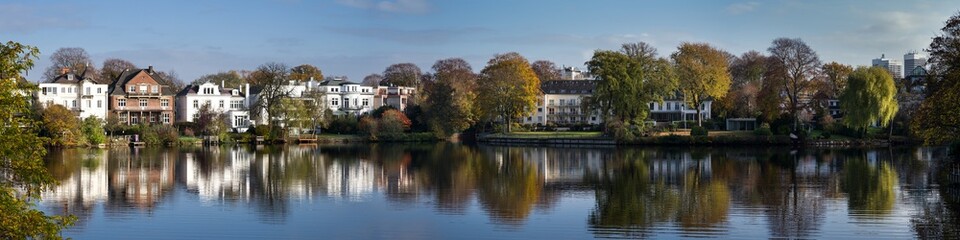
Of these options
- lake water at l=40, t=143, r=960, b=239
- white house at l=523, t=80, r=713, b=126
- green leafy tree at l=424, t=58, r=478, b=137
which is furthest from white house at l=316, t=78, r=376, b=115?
lake water at l=40, t=143, r=960, b=239

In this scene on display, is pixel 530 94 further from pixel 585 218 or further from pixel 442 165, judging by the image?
pixel 585 218

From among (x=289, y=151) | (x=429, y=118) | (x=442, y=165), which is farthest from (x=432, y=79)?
(x=442, y=165)

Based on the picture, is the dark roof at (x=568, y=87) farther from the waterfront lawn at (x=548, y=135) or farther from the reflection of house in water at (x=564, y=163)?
the reflection of house in water at (x=564, y=163)

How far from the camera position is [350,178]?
3391 centimetres

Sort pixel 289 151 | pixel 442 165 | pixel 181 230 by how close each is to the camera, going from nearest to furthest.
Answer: pixel 181 230 < pixel 442 165 < pixel 289 151

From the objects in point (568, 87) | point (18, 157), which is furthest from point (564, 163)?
point (568, 87)

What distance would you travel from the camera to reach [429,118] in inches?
2918

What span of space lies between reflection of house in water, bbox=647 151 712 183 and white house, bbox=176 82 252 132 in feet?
135

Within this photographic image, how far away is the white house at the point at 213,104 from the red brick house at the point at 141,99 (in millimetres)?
1858

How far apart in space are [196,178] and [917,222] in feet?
82.3

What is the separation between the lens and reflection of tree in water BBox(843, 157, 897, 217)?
23.9m

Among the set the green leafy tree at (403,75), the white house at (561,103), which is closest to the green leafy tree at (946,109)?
the white house at (561,103)

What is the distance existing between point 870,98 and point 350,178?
39.2 meters

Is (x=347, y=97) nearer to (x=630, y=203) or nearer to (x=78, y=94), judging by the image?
(x=78, y=94)
